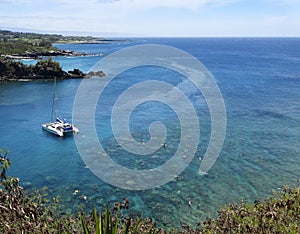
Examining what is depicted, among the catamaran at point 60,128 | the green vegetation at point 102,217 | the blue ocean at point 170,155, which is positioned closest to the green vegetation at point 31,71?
the blue ocean at point 170,155

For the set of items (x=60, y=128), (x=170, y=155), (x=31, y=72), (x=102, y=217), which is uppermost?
(x=102, y=217)

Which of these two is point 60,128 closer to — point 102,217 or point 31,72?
point 102,217

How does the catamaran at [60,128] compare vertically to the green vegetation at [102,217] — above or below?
below

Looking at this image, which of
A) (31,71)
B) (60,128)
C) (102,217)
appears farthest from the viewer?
→ (31,71)

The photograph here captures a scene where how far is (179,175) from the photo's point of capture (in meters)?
26.7

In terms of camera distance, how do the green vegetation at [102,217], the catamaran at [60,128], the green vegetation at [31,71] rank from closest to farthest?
1. the green vegetation at [102,217]
2. the catamaran at [60,128]
3. the green vegetation at [31,71]

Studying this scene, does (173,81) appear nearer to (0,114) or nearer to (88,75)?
(88,75)

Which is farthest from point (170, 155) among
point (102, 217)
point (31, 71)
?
point (31, 71)

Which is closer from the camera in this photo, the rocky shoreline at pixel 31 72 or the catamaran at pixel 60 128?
the catamaran at pixel 60 128

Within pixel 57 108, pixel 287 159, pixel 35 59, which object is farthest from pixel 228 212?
pixel 35 59

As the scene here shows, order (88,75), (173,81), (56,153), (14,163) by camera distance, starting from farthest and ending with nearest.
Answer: (88,75)
(173,81)
(56,153)
(14,163)

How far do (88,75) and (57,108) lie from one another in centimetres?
2870

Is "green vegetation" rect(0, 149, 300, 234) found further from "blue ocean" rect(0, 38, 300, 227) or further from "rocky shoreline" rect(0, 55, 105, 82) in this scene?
"rocky shoreline" rect(0, 55, 105, 82)

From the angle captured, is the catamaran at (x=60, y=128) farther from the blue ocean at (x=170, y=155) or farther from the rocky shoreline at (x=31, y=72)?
the rocky shoreline at (x=31, y=72)
